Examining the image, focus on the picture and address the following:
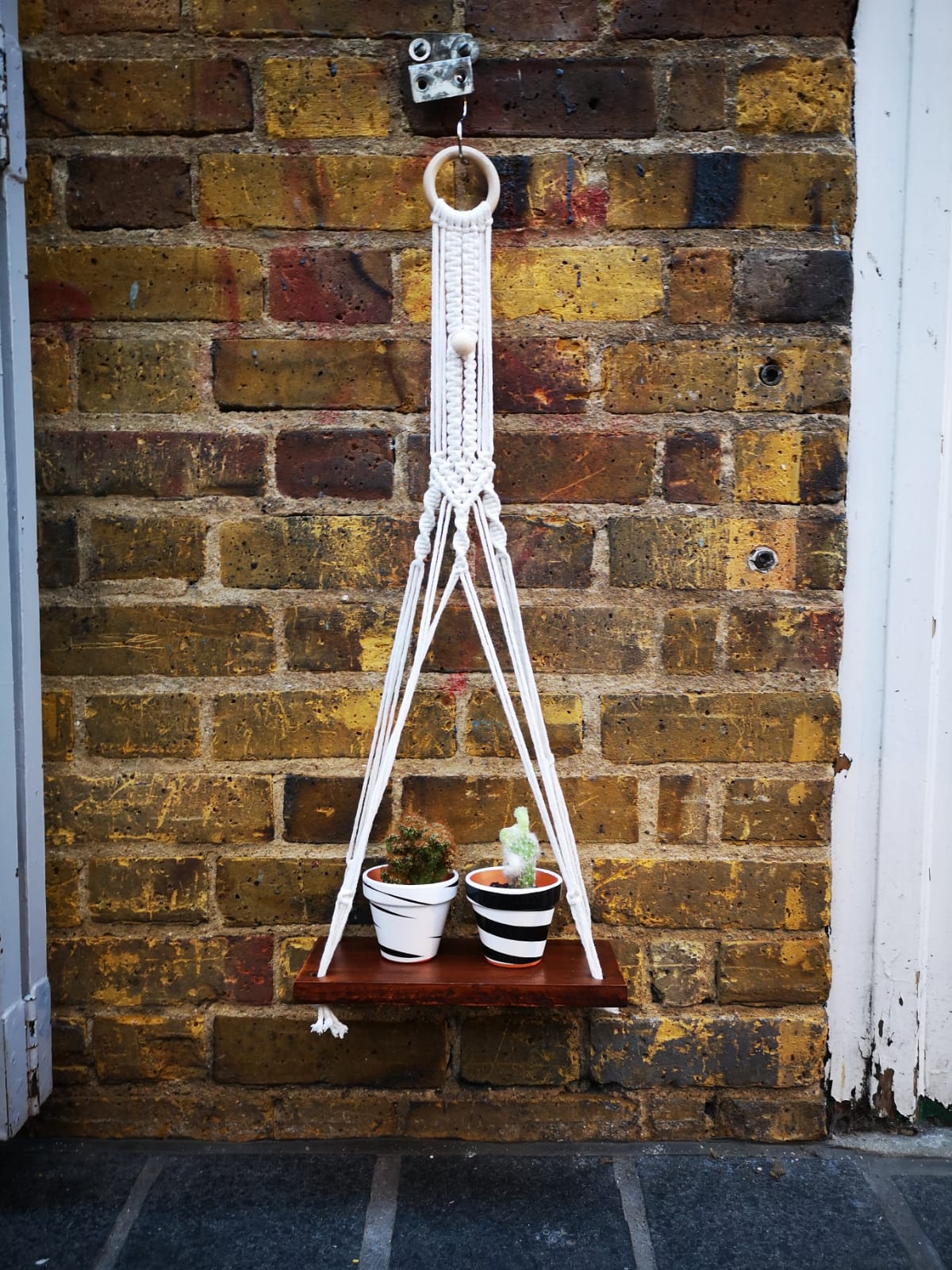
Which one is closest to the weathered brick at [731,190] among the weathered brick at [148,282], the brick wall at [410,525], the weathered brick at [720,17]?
the brick wall at [410,525]

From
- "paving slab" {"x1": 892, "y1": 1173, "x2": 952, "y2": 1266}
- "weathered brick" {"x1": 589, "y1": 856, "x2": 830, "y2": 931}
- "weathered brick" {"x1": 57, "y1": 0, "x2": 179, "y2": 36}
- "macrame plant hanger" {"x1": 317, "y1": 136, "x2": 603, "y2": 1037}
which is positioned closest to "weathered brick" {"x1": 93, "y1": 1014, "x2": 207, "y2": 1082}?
"macrame plant hanger" {"x1": 317, "y1": 136, "x2": 603, "y2": 1037}

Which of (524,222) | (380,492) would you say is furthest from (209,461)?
(524,222)

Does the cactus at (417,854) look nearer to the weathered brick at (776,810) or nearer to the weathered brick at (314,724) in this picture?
the weathered brick at (314,724)

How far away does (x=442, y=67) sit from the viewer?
3.53 feet

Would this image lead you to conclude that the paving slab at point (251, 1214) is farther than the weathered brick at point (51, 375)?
No

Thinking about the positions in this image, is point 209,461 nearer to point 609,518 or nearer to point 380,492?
point 380,492

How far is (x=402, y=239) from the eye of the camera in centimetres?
112

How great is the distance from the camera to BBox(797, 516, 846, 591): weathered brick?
1143mm

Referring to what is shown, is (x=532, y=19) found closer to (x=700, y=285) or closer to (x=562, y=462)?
(x=700, y=285)

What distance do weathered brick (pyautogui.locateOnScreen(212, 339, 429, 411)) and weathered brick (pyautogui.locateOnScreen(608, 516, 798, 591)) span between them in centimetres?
33

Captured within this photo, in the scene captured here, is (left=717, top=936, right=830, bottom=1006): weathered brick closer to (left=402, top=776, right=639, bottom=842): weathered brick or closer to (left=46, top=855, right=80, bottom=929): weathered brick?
(left=402, top=776, right=639, bottom=842): weathered brick

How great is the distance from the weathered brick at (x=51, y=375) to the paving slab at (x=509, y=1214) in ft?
3.41

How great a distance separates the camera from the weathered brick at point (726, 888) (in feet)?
3.83

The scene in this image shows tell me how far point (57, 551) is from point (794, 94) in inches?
42.0
